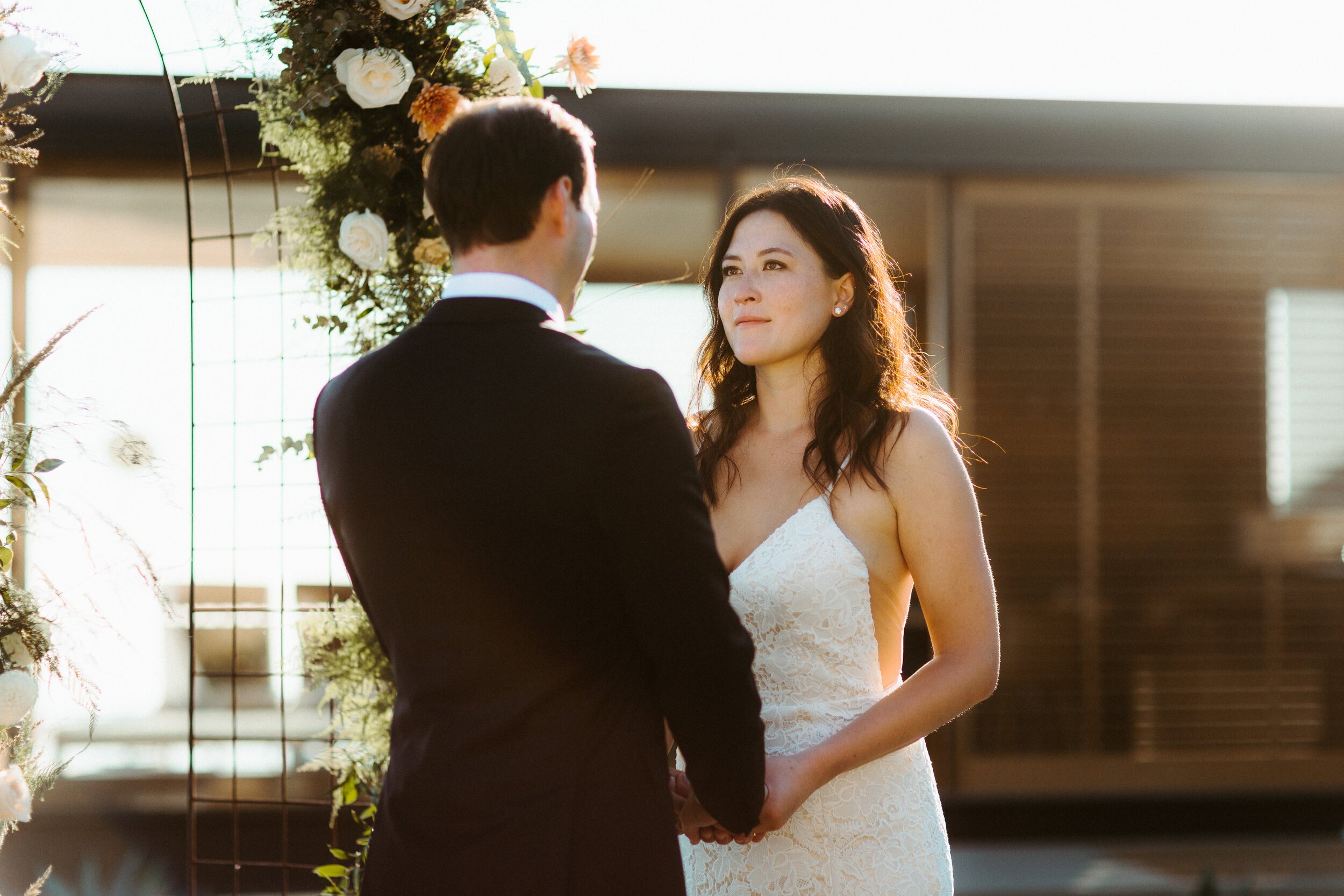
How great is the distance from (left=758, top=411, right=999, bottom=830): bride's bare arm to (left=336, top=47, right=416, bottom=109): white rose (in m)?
1.20

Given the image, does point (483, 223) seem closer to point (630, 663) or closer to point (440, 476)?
point (440, 476)

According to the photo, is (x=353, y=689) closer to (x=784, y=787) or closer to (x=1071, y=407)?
(x=784, y=787)

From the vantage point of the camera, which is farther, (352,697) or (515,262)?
(352,697)

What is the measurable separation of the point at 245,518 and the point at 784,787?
7.66ft

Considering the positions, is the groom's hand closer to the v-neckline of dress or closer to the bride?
the bride

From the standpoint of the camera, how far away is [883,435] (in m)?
1.78

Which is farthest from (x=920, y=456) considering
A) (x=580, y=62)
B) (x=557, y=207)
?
(x=580, y=62)

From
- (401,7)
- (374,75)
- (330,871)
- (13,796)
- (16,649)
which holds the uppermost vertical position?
(401,7)

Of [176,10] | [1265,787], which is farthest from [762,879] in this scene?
[1265,787]

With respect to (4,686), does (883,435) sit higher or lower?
higher

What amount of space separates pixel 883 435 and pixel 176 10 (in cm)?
177

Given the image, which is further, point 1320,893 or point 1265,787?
point 1265,787

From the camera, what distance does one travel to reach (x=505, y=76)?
2.09 metres

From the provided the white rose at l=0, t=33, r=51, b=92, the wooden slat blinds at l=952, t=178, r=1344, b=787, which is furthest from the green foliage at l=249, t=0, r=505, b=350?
the wooden slat blinds at l=952, t=178, r=1344, b=787
